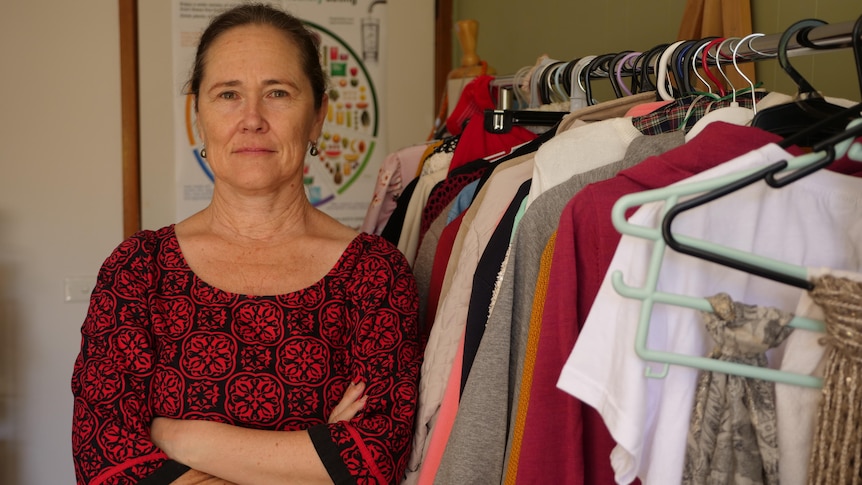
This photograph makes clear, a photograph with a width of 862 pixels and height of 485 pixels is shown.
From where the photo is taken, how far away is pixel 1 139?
2.79 m

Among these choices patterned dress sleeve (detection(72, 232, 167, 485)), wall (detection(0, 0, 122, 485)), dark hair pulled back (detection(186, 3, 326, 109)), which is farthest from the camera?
wall (detection(0, 0, 122, 485))

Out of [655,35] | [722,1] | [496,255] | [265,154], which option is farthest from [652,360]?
[655,35]

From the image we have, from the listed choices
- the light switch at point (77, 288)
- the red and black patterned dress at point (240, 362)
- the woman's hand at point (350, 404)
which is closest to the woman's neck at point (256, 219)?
the red and black patterned dress at point (240, 362)

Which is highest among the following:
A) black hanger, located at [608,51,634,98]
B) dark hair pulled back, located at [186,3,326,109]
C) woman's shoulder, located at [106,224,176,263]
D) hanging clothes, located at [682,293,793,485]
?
dark hair pulled back, located at [186,3,326,109]

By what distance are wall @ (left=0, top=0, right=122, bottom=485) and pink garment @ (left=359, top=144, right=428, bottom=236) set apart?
122 cm

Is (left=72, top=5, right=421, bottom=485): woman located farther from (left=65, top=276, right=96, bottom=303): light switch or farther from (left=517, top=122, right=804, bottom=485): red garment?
(left=65, top=276, right=96, bottom=303): light switch

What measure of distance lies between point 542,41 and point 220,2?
1.16 metres

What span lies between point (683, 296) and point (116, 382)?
38.1 inches

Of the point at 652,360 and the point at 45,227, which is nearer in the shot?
the point at 652,360

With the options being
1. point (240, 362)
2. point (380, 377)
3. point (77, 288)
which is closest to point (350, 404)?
point (380, 377)

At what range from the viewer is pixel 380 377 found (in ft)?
4.60

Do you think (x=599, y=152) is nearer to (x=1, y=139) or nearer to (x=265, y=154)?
(x=265, y=154)

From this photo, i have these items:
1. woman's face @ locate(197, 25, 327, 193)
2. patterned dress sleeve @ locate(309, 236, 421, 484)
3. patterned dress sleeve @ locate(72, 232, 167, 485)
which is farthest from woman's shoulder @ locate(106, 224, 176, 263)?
patterned dress sleeve @ locate(309, 236, 421, 484)

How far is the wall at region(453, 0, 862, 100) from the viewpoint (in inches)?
57.7
